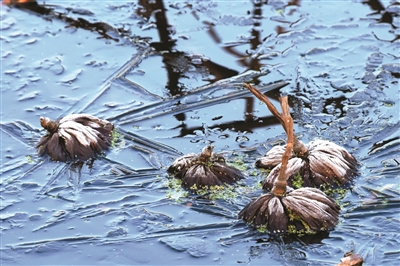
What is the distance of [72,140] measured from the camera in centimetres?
397

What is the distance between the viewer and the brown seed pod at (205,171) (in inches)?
142

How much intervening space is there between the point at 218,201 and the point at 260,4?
2502 millimetres

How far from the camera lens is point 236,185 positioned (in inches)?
143

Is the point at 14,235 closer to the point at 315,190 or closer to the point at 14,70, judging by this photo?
the point at 315,190

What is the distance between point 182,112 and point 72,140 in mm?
746

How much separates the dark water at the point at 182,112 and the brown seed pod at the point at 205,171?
0.30 ft

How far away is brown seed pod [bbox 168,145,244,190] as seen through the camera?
3598 mm

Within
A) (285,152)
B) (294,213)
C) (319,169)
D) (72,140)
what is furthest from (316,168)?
(72,140)

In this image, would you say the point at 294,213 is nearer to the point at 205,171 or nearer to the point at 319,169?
the point at 319,169

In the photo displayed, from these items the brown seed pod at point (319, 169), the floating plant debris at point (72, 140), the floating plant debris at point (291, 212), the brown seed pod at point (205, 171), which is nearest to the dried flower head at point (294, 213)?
the floating plant debris at point (291, 212)

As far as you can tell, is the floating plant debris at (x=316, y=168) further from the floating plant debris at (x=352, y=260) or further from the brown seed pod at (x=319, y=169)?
the floating plant debris at (x=352, y=260)

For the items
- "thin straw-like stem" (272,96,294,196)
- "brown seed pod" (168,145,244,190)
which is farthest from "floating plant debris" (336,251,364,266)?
"brown seed pod" (168,145,244,190)

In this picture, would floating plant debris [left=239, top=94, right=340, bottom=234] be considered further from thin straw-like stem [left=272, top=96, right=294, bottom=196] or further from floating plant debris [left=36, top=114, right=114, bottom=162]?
floating plant debris [left=36, top=114, right=114, bottom=162]

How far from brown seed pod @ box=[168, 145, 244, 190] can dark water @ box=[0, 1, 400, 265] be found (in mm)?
90
